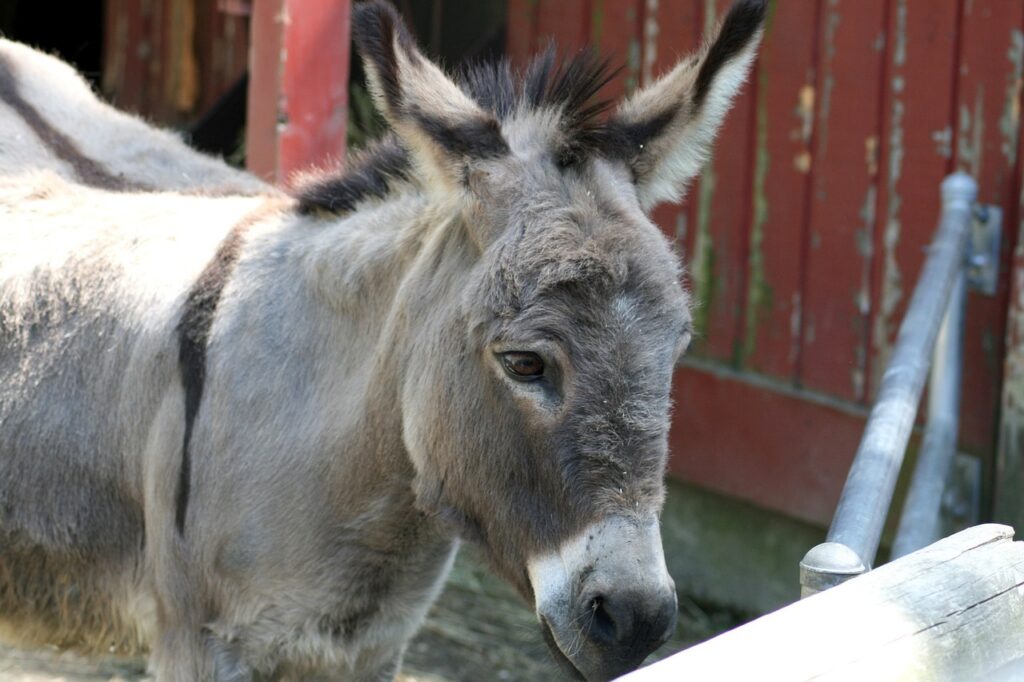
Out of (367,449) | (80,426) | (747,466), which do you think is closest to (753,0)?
(367,449)

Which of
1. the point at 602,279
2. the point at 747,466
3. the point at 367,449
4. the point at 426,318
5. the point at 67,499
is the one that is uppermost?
the point at 602,279

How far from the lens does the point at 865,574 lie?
2092mm

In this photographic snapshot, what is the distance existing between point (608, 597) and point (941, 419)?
215cm

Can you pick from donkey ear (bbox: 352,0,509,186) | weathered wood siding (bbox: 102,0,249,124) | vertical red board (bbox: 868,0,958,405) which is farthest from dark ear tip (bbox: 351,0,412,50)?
weathered wood siding (bbox: 102,0,249,124)

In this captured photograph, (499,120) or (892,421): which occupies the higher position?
(499,120)

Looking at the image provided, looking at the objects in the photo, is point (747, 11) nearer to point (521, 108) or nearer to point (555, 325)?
point (521, 108)

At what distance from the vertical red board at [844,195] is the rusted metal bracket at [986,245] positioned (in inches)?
19.9

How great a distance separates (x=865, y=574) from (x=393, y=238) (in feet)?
4.12

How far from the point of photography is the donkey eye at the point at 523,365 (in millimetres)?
2369

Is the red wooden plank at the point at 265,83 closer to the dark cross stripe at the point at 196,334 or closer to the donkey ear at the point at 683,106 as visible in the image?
the dark cross stripe at the point at 196,334

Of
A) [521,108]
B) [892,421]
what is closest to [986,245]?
[892,421]

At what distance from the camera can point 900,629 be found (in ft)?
6.34

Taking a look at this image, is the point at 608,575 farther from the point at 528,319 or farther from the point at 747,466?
the point at 747,466

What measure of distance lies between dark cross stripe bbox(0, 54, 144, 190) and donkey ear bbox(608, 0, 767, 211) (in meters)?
1.56
